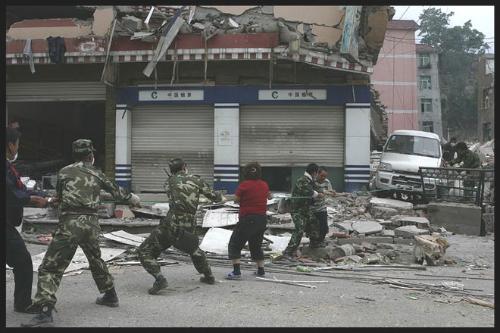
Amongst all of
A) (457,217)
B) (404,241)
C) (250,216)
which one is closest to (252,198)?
(250,216)

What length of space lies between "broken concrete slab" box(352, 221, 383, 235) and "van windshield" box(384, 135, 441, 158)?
566 cm

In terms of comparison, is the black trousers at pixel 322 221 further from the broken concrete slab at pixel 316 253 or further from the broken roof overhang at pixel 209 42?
the broken roof overhang at pixel 209 42

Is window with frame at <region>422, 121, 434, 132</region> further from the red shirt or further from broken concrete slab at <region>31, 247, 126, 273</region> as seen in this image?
the red shirt

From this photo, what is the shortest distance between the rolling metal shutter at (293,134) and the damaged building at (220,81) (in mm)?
31

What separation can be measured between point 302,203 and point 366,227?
2923mm

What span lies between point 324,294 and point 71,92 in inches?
540

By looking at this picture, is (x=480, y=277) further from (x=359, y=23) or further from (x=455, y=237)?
(x=359, y=23)

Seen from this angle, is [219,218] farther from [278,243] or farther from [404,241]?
[404,241]

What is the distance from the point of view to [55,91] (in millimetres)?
17766

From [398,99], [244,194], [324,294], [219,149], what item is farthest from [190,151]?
[398,99]

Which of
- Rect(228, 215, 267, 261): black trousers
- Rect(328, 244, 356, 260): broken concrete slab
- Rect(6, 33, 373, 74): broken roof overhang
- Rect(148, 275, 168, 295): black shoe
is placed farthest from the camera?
Rect(6, 33, 373, 74): broken roof overhang

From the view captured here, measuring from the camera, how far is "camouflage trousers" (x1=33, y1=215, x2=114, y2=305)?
197 inches

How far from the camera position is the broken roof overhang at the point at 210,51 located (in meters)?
15.1

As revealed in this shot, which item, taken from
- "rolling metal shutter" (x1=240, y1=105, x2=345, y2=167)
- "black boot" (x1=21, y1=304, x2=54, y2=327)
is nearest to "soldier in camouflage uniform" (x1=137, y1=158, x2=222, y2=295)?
"black boot" (x1=21, y1=304, x2=54, y2=327)
